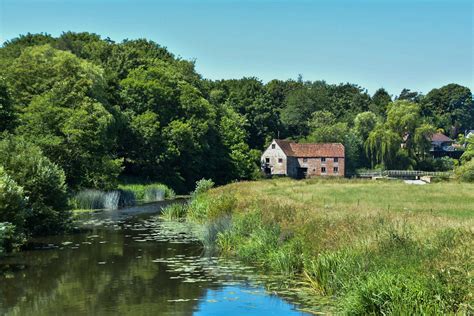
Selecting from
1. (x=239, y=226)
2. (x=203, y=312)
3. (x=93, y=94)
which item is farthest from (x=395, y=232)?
(x=93, y=94)

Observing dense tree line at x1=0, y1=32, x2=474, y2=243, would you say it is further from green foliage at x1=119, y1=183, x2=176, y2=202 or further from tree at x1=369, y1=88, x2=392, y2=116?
green foliage at x1=119, y1=183, x2=176, y2=202

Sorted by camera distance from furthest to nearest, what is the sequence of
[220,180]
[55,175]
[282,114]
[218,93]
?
[282,114] < [218,93] < [220,180] < [55,175]

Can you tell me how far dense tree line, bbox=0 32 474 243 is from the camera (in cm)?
4319

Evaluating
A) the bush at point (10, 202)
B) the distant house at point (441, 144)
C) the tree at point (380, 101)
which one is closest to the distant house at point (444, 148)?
the distant house at point (441, 144)

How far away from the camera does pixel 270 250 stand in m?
21.1

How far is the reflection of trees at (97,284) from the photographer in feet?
53.5

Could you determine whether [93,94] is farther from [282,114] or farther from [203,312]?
[282,114]

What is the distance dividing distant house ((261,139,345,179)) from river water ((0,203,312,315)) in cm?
7343

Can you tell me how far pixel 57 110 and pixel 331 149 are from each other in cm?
6622

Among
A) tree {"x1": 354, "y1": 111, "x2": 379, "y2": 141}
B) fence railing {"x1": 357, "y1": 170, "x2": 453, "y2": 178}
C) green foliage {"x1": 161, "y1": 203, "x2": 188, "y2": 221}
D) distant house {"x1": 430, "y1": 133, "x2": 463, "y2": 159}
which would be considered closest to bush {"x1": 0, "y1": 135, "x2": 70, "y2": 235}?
green foliage {"x1": 161, "y1": 203, "x2": 188, "y2": 221}

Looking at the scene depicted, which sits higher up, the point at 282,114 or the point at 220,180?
the point at 282,114

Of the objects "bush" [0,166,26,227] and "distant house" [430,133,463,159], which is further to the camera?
"distant house" [430,133,463,159]

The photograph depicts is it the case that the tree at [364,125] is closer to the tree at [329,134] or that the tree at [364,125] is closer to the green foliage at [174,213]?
the tree at [329,134]

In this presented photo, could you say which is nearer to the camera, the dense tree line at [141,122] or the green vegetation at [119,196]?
the dense tree line at [141,122]
